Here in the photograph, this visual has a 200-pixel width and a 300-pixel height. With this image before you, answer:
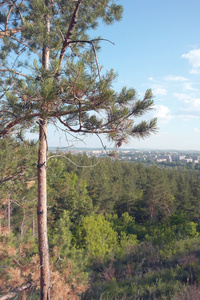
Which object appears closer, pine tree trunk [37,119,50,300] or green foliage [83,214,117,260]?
pine tree trunk [37,119,50,300]

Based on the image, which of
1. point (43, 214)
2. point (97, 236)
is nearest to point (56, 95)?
point (43, 214)

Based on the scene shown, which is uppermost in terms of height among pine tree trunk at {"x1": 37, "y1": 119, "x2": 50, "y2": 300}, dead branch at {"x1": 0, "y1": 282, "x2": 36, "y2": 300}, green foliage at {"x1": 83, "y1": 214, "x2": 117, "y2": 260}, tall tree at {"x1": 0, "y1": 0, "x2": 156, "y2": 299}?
tall tree at {"x1": 0, "y1": 0, "x2": 156, "y2": 299}

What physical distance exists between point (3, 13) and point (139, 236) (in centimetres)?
2072

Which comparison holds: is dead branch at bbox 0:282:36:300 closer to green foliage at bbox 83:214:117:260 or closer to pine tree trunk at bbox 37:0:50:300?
pine tree trunk at bbox 37:0:50:300

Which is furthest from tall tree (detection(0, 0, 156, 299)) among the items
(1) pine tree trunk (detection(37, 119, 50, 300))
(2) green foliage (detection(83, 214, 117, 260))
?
(2) green foliage (detection(83, 214, 117, 260))

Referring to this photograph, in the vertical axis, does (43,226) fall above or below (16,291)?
above

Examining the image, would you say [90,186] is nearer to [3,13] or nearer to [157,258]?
[157,258]

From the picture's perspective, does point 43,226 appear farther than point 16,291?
Yes

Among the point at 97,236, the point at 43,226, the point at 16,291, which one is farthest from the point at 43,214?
the point at 97,236

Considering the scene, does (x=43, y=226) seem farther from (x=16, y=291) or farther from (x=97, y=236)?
(x=97, y=236)

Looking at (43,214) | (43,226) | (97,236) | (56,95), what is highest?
(56,95)

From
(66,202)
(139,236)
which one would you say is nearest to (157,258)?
(66,202)

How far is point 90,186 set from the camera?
2373 centimetres

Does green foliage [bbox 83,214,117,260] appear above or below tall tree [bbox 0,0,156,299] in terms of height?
below
